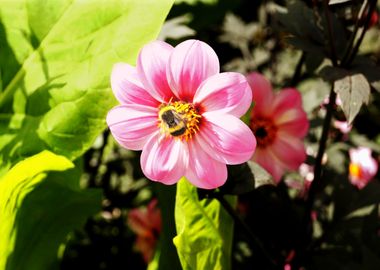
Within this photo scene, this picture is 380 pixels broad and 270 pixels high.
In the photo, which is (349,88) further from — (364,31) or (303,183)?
(303,183)

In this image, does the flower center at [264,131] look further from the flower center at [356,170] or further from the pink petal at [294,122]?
the flower center at [356,170]

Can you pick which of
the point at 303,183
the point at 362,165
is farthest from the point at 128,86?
the point at 362,165

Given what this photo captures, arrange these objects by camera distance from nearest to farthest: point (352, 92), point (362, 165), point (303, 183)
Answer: point (352, 92) < point (303, 183) < point (362, 165)

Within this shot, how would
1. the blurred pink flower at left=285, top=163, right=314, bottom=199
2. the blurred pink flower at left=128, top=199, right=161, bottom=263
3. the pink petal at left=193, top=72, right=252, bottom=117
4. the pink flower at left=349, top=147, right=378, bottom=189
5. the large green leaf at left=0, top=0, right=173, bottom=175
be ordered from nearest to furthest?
the pink petal at left=193, top=72, right=252, bottom=117 < the large green leaf at left=0, top=0, right=173, bottom=175 < the blurred pink flower at left=285, top=163, right=314, bottom=199 < the blurred pink flower at left=128, top=199, right=161, bottom=263 < the pink flower at left=349, top=147, right=378, bottom=189

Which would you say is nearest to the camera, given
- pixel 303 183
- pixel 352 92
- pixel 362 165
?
pixel 352 92

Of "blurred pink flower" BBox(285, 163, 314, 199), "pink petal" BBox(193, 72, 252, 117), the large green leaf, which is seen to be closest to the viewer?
"pink petal" BBox(193, 72, 252, 117)

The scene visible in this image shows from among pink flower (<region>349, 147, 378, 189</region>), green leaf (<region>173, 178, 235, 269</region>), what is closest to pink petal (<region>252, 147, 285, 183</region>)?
green leaf (<region>173, 178, 235, 269</region>)

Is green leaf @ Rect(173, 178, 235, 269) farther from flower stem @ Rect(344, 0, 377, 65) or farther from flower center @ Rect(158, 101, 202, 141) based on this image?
flower stem @ Rect(344, 0, 377, 65)
